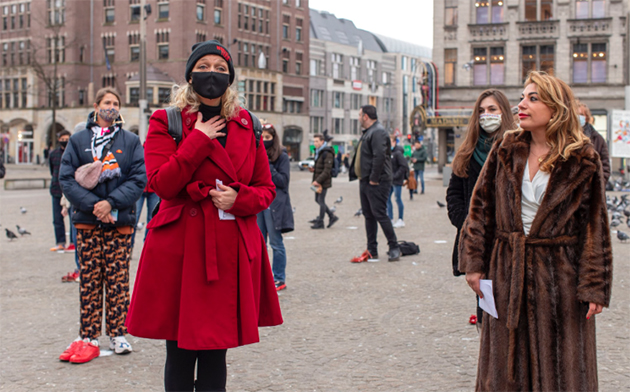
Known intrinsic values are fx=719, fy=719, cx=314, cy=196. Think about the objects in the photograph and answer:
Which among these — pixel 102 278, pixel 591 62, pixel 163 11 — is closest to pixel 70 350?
pixel 102 278

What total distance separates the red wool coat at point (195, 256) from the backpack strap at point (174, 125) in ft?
0.08

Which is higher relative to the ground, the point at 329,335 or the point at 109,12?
the point at 109,12

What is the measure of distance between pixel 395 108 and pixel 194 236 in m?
100

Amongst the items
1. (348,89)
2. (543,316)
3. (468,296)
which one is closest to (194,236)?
(543,316)

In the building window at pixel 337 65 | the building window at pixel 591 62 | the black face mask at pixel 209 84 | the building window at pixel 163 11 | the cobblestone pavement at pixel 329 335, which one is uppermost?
the building window at pixel 163 11

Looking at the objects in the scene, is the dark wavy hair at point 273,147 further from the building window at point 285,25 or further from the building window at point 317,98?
the building window at point 317,98

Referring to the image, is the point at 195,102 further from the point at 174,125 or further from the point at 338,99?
the point at 338,99

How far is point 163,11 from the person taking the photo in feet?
220

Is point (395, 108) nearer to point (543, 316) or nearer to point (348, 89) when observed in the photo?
point (348, 89)

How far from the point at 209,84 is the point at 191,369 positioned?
142 cm

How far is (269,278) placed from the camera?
12.0 feet

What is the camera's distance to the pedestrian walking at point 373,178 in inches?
393

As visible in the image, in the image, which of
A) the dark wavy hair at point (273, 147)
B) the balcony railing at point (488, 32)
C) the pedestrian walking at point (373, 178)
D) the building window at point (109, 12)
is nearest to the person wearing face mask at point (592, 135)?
the pedestrian walking at point (373, 178)

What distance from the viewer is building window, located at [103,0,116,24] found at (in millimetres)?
69325
